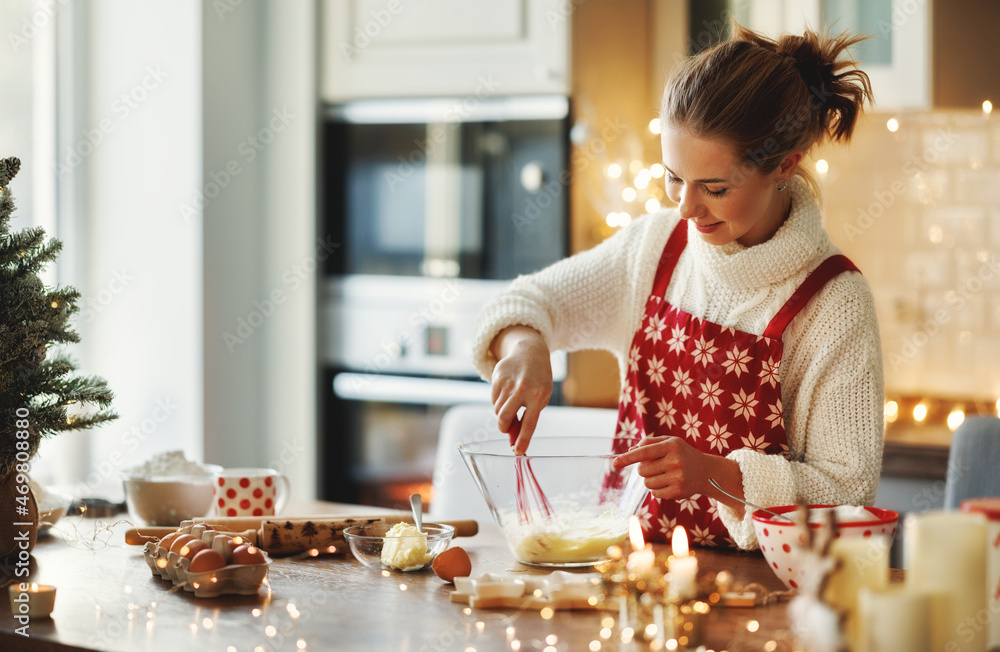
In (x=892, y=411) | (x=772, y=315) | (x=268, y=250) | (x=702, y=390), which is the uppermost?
(x=268, y=250)

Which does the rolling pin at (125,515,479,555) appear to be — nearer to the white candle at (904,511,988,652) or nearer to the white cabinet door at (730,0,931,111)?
the white candle at (904,511,988,652)

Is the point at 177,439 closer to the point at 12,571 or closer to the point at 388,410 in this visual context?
the point at 388,410

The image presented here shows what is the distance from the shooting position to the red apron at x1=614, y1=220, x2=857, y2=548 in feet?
4.08

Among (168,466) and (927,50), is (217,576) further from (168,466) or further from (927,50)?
(927,50)

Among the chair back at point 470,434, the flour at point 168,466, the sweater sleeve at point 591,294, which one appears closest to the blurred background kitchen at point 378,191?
the chair back at point 470,434

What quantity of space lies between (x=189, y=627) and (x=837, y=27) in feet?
6.91

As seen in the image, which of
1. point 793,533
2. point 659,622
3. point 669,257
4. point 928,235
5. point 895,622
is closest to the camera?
point 895,622

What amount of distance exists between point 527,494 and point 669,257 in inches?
18.0

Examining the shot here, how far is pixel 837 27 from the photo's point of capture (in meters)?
2.38

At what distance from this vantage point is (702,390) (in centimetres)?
129

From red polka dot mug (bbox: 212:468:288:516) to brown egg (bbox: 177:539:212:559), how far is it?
313mm

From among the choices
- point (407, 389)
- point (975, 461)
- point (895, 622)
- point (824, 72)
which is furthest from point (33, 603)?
point (407, 389)

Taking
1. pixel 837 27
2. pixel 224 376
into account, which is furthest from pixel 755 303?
pixel 224 376

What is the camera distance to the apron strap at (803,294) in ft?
4.05
